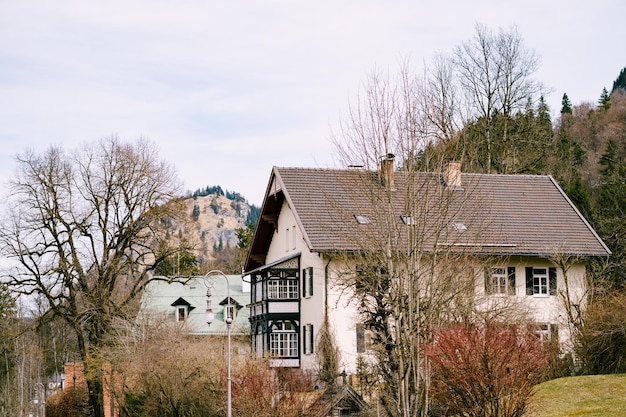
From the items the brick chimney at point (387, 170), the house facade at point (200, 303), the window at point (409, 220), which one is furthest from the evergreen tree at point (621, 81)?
the window at point (409, 220)

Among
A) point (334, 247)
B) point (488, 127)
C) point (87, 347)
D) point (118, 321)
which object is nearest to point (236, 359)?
point (334, 247)

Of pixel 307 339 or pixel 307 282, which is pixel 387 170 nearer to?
pixel 307 282

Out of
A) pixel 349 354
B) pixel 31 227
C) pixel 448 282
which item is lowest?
pixel 349 354

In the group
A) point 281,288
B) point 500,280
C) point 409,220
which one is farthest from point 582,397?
point 281,288

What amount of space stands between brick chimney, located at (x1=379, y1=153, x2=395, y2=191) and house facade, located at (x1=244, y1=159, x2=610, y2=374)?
12.7m

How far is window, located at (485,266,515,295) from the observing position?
3781 centimetres

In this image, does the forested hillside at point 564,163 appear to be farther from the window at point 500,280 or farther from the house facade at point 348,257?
the window at point 500,280

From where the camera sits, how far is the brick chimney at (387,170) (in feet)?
79.6

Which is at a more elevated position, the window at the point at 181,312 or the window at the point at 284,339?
the window at the point at 181,312

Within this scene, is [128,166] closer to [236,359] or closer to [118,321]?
[118,321]

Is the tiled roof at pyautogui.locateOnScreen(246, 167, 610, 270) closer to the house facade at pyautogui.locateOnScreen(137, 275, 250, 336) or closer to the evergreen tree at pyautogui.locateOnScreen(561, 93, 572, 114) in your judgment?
the house facade at pyautogui.locateOnScreen(137, 275, 250, 336)

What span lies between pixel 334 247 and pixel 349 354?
5.18 m

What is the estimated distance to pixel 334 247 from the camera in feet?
129

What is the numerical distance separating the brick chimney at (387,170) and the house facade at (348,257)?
12.7 m
